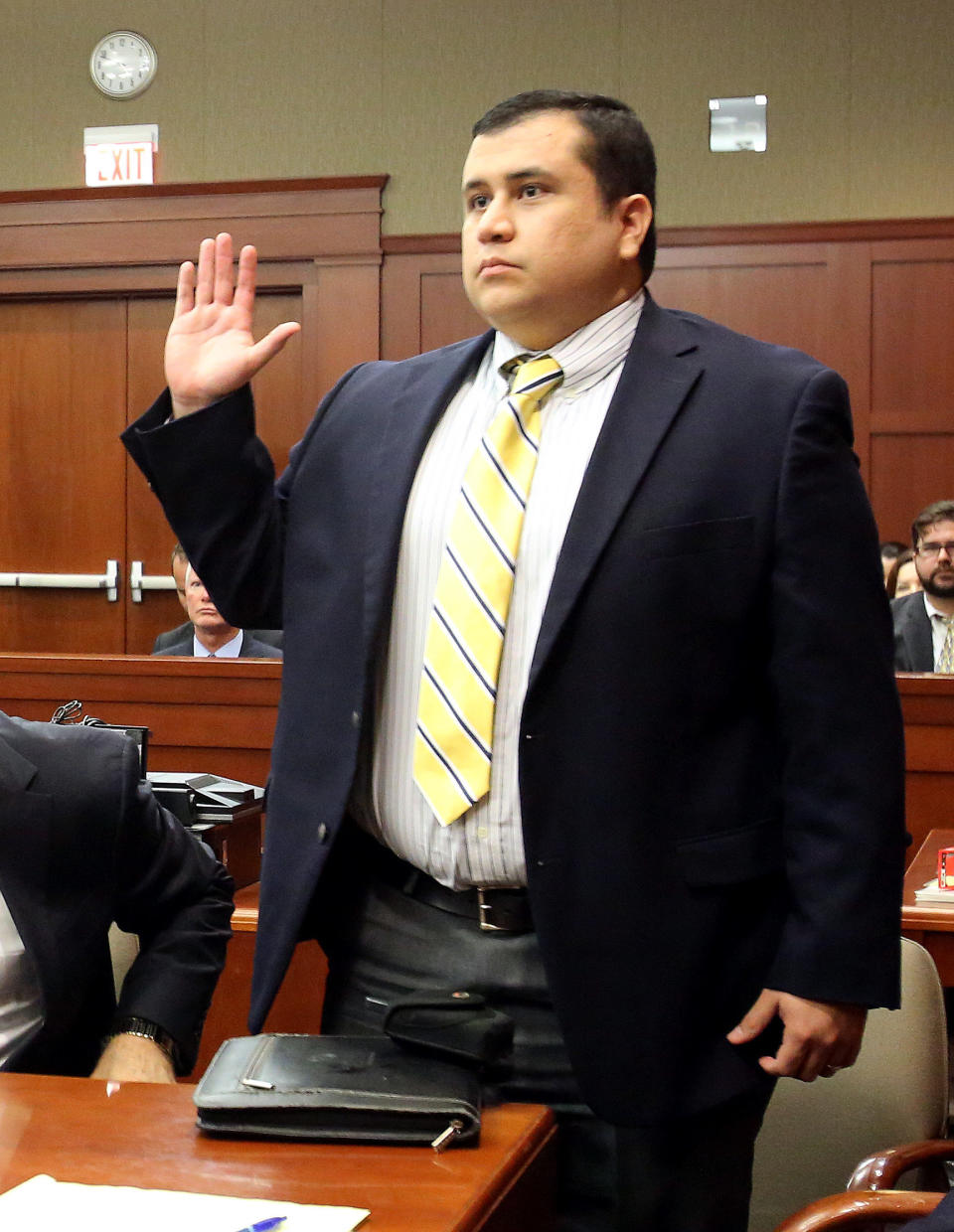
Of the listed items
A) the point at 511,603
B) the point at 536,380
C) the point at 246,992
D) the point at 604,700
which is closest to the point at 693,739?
the point at 604,700

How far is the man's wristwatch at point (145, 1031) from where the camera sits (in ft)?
5.40

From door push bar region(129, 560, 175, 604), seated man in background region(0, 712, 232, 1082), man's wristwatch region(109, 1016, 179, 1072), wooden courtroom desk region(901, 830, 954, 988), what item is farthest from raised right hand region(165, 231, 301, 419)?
door push bar region(129, 560, 175, 604)

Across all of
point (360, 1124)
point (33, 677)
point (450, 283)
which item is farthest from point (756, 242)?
point (360, 1124)

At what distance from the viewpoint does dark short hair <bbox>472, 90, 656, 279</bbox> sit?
1.56 m

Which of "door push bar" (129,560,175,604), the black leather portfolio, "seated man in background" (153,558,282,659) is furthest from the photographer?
"door push bar" (129,560,175,604)

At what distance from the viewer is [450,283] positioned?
6.77 m

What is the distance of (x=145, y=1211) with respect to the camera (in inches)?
40.2

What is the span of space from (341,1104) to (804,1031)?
0.49m

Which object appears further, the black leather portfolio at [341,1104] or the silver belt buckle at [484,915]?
the silver belt buckle at [484,915]

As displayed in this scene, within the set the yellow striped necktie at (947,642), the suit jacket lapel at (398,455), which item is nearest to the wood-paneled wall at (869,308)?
the yellow striped necktie at (947,642)

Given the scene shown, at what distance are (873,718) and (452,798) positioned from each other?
0.42 metres

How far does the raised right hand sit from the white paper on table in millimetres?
794

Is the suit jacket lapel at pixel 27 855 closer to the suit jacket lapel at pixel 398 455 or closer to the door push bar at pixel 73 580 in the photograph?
the suit jacket lapel at pixel 398 455

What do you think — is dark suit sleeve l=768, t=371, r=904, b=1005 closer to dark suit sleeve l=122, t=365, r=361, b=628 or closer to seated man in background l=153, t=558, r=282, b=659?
dark suit sleeve l=122, t=365, r=361, b=628
